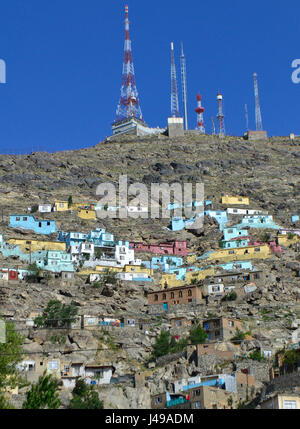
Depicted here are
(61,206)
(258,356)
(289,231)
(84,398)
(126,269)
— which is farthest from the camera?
(61,206)

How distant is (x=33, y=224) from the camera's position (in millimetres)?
93812

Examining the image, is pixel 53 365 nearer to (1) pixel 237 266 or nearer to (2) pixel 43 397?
(2) pixel 43 397

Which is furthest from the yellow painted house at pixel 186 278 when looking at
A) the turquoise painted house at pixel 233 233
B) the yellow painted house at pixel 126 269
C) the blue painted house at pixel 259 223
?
the blue painted house at pixel 259 223

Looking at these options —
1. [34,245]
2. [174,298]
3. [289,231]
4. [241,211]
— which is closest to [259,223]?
[289,231]

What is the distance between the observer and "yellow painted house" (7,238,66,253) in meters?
86.0

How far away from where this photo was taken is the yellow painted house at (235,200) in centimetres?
10688

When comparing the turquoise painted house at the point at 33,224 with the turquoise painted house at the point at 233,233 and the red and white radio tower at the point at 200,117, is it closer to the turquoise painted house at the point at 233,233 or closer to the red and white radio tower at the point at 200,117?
the turquoise painted house at the point at 233,233

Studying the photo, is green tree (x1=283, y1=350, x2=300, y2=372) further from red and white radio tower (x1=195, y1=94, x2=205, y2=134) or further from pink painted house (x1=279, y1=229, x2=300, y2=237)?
red and white radio tower (x1=195, y1=94, x2=205, y2=134)

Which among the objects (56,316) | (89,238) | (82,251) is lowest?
(56,316)

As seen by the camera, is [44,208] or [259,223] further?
[44,208]

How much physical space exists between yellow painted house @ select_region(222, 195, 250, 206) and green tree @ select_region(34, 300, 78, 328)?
143 ft

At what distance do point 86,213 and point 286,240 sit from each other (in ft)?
75.8

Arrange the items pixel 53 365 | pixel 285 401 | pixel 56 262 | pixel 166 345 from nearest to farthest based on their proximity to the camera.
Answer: pixel 285 401, pixel 53 365, pixel 166 345, pixel 56 262
